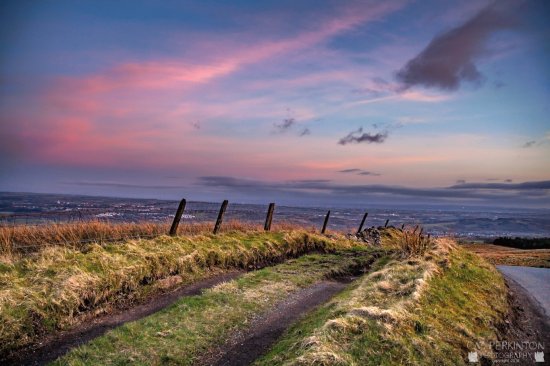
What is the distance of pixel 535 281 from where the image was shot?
2050cm

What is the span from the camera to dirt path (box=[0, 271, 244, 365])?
8422 mm

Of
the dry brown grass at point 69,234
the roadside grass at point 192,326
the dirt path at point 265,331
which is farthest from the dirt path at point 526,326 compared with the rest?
the dry brown grass at point 69,234

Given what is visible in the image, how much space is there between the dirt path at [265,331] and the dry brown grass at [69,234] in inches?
297

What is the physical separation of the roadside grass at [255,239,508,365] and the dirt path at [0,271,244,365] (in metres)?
4.30

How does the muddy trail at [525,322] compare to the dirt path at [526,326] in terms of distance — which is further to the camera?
the muddy trail at [525,322]

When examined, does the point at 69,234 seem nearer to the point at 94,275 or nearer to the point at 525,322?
the point at 94,275

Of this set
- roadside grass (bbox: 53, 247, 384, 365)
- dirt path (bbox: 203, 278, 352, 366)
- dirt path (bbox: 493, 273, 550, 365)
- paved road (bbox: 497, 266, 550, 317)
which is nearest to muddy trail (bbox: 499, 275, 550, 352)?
dirt path (bbox: 493, 273, 550, 365)

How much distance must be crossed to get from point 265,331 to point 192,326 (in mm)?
1850

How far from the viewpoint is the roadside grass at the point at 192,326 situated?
8289 mm

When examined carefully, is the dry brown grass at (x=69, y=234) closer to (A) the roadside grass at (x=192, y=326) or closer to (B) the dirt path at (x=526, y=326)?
(A) the roadside grass at (x=192, y=326)

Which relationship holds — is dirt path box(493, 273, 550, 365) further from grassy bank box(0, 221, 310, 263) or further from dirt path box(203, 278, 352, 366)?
grassy bank box(0, 221, 310, 263)

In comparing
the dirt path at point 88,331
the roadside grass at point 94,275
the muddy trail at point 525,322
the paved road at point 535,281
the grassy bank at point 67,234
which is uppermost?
the grassy bank at point 67,234

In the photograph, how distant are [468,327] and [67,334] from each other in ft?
33.1

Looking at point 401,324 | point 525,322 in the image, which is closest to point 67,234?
point 401,324
